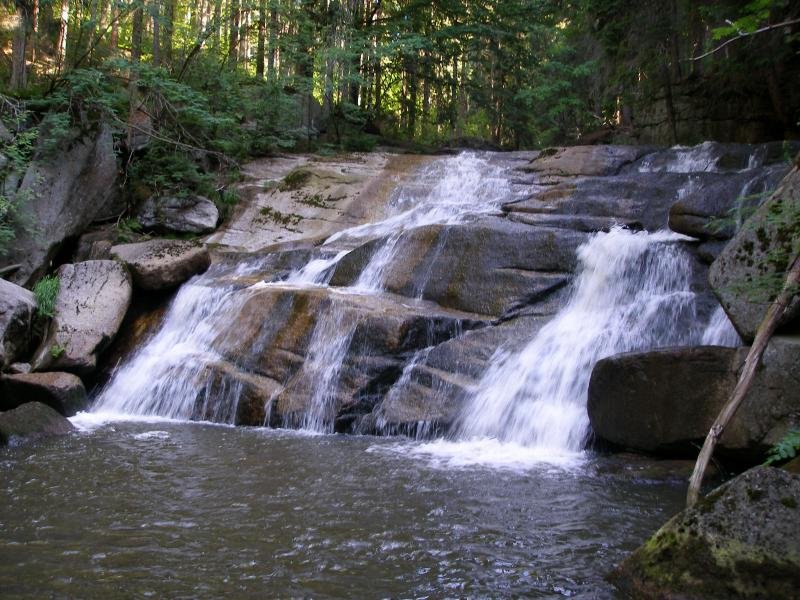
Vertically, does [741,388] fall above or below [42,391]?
above

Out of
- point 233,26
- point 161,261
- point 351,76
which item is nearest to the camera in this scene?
point 161,261

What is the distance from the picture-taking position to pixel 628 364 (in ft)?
23.9

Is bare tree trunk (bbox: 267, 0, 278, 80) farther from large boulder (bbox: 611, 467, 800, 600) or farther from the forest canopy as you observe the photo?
large boulder (bbox: 611, 467, 800, 600)

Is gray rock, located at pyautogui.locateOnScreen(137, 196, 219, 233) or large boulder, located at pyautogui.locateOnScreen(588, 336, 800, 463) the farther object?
gray rock, located at pyautogui.locateOnScreen(137, 196, 219, 233)

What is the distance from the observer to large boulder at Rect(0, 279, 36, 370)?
10.4 metres

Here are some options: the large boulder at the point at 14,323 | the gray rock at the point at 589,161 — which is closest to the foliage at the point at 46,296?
the large boulder at the point at 14,323

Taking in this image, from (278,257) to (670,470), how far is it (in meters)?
9.05

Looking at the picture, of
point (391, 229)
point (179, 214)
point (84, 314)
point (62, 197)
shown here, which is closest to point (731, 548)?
point (84, 314)

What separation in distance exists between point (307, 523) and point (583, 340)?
5.09 metres

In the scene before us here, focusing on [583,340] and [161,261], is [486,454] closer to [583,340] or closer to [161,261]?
[583,340]

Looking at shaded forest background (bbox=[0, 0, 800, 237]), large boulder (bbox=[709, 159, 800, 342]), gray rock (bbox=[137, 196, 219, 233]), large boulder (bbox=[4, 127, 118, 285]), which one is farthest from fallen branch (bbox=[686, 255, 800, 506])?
gray rock (bbox=[137, 196, 219, 233])

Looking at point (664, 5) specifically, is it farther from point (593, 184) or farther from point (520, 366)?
point (520, 366)

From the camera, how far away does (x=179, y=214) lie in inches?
631

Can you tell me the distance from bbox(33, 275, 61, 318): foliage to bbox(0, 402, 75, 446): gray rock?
3.32 m
